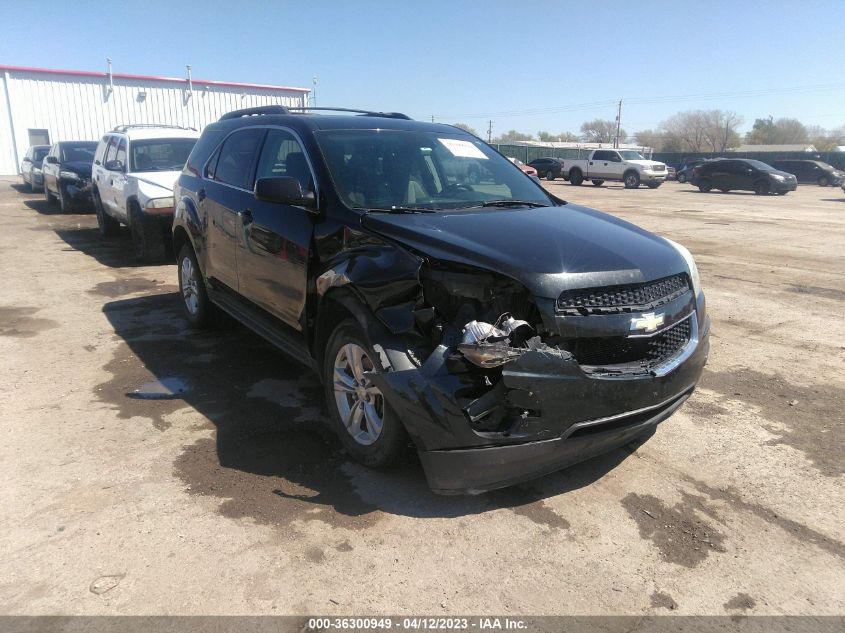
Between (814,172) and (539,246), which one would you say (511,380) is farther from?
(814,172)

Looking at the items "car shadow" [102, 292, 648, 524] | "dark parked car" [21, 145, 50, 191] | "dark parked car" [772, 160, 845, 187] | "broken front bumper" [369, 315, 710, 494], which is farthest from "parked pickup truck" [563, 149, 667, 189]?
"broken front bumper" [369, 315, 710, 494]

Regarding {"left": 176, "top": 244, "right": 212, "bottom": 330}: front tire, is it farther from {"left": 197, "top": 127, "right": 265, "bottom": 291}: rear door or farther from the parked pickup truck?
the parked pickup truck

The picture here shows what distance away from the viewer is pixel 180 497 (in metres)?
3.27

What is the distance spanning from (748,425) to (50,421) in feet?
15.2

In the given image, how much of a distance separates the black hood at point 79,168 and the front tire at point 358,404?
14276 millimetres

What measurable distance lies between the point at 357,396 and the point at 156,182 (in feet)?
24.1

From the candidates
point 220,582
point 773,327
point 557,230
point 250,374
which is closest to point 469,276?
point 557,230

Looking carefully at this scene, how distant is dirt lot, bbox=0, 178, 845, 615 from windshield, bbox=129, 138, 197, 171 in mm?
5359

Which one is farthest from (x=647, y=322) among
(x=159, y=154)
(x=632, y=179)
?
(x=632, y=179)

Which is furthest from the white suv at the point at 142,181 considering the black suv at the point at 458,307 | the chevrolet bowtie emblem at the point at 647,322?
the chevrolet bowtie emblem at the point at 647,322

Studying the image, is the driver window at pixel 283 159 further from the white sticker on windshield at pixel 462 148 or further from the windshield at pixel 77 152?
the windshield at pixel 77 152

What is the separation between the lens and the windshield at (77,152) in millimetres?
16422

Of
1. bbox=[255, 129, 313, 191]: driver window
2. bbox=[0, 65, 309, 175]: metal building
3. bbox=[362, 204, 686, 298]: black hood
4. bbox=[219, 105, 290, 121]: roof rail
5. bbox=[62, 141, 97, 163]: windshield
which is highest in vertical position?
bbox=[0, 65, 309, 175]: metal building

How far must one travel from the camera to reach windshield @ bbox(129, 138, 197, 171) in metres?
10.2
